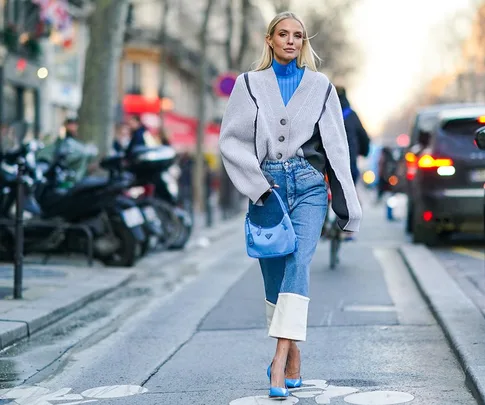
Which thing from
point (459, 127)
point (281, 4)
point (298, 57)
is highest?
point (281, 4)

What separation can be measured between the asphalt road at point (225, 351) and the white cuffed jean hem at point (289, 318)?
32cm

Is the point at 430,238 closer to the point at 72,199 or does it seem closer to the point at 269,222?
the point at 72,199

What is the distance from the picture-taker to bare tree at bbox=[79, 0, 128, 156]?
1834cm

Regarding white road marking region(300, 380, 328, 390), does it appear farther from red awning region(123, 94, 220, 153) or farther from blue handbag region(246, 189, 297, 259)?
red awning region(123, 94, 220, 153)

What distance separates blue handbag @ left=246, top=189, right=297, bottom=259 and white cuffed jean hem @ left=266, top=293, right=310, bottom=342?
0.78ft

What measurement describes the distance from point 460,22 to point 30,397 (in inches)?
3099

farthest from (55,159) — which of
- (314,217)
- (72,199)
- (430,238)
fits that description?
(314,217)

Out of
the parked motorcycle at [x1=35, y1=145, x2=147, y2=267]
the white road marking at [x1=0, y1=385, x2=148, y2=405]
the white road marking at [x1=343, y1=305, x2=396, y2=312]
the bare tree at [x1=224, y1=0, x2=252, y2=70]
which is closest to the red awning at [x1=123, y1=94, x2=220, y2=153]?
the bare tree at [x1=224, y1=0, x2=252, y2=70]

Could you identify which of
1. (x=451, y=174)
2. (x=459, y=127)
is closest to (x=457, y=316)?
(x=451, y=174)

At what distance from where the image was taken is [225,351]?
732 centimetres

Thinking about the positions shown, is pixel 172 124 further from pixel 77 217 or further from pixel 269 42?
pixel 269 42

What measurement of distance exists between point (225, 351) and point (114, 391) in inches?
52.4

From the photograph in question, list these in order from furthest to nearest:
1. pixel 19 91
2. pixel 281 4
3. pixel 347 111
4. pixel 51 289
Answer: pixel 281 4 → pixel 19 91 → pixel 347 111 → pixel 51 289

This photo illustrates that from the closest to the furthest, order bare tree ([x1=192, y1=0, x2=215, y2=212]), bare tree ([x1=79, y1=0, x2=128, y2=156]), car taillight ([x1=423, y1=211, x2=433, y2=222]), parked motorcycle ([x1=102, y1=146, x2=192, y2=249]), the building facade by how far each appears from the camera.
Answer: parked motorcycle ([x1=102, y1=146, x2=192, y2=249]), car taillight ([x1=423, y1=211, x2=433, y2=222]), bare tree ([x1=79, y1=0, x2=128, y2=156]), bare tree ([x1=192, y1=0, x2=215, y2=212]), the building facade
